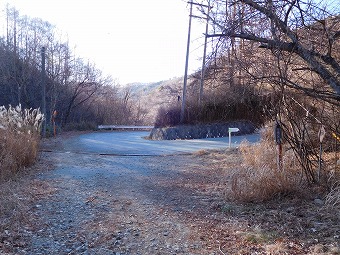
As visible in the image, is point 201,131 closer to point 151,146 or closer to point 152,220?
point 151,146

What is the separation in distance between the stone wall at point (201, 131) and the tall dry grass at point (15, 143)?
39.9 ft

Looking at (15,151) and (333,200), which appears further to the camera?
(15,151)

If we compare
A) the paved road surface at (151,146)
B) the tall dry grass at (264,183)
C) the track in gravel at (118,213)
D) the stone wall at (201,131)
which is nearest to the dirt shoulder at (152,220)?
the track in gravel at (118,213)

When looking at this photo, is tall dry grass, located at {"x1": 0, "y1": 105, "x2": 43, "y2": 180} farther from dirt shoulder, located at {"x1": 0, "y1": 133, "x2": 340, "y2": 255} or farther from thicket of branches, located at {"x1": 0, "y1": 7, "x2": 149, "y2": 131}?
thicket of branches, located at {"x1": 0, "y1": 7, "x2": 149, "y2": 131}

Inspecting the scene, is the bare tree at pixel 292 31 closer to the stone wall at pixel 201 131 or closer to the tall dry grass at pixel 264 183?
the tall dry grass at pixel 264 183

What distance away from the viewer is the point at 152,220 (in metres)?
4.84

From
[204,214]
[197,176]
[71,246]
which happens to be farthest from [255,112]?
[71,246]

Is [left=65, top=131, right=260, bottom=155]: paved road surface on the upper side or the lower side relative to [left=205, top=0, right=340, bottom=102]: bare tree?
lower

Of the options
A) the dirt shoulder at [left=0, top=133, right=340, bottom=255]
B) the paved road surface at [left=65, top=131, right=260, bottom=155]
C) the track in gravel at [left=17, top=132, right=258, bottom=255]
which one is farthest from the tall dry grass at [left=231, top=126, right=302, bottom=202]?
the paved road surface at [left=65, top=131, right=260, bottom=155]

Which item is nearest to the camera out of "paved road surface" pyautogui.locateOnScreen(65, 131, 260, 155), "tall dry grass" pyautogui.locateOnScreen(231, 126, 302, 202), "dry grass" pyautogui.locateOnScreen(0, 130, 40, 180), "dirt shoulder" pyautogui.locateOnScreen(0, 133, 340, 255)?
"dirt shoulder" pyautogui.locateOnScreen(0, 133, 340, 255)

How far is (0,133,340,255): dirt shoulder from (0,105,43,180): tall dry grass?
0.57 metres

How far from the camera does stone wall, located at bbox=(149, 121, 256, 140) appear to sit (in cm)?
2138

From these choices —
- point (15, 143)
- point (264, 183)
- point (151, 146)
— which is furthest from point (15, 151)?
point (151, 146)

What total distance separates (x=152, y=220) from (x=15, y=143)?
5.10m
